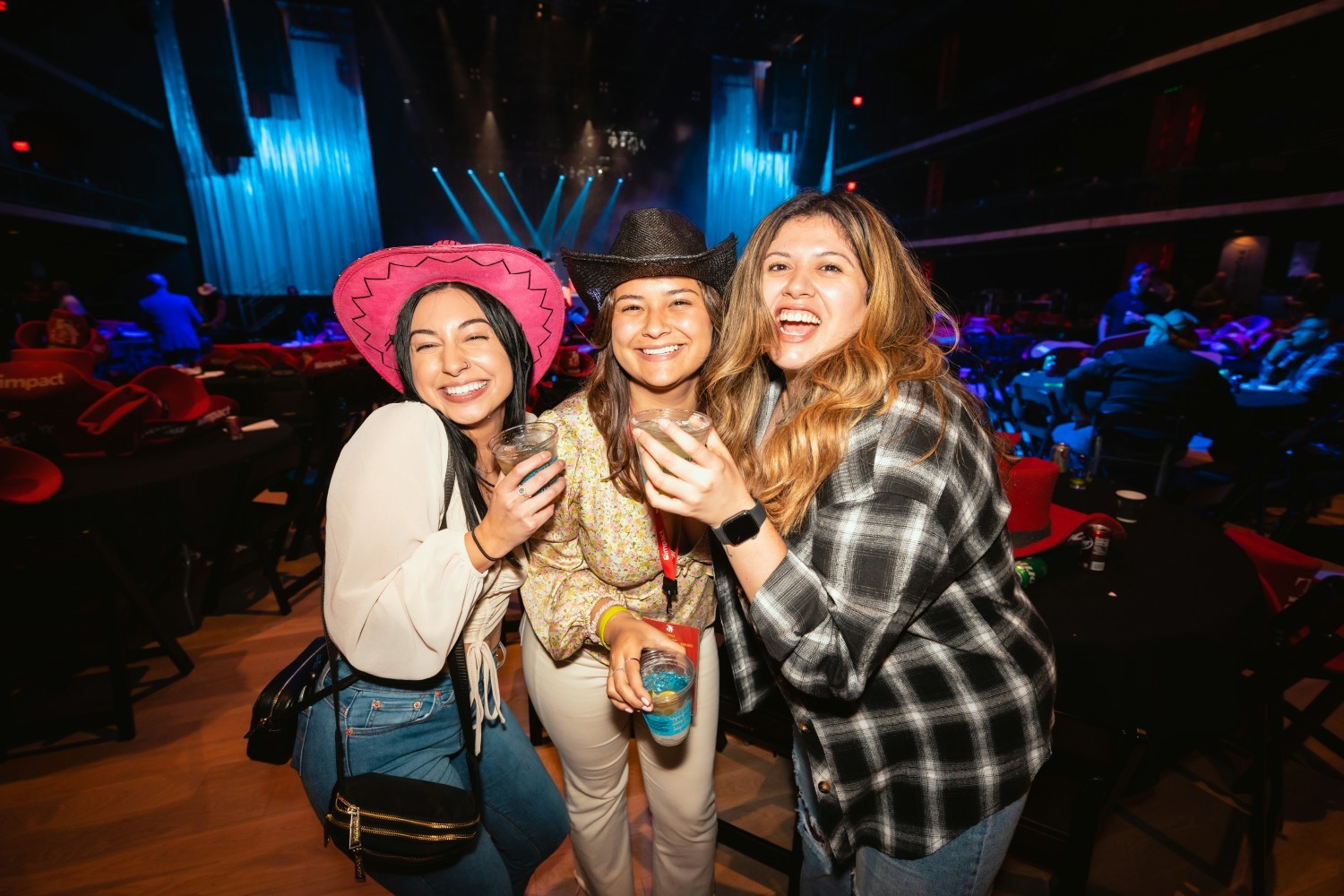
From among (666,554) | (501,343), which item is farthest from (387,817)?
(501,343)

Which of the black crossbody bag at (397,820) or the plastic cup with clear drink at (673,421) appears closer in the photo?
the plastic cup with clear drink at (673,421)

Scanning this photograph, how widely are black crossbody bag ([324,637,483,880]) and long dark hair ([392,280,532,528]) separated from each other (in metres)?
0.54

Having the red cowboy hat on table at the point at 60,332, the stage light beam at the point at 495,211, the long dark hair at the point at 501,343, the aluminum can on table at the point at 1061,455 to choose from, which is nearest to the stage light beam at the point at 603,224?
the stage light beam at the point at 495,211

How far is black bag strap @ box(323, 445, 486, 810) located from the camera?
1.26 m

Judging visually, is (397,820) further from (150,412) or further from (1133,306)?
(1133,306)

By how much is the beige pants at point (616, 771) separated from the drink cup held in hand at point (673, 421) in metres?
0.79

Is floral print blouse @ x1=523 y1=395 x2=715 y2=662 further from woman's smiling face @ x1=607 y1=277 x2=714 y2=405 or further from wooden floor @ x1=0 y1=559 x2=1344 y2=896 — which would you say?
wooden floor @ x1=0 y1=559 x2=1344 y2=896

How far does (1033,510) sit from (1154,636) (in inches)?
19.8

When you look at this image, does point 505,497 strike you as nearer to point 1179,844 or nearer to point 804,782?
point 804,782

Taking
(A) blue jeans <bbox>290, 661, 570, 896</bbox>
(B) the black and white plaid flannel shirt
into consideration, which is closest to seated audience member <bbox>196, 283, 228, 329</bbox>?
(A) blue jeans <bbox>290, 661, 570, 896</bbox>

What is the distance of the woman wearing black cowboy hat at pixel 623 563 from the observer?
1.46 m

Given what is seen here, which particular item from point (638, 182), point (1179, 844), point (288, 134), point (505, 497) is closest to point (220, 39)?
point (288, 134)

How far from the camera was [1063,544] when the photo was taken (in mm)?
2008

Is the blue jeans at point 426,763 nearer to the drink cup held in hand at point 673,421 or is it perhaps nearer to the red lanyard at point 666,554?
the red lanyard at point 666,554
